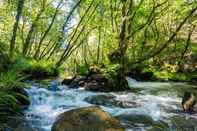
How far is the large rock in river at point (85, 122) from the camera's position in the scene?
9068 mm

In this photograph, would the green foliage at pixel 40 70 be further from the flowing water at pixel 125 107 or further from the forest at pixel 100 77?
the flowing water at pixel 125 107

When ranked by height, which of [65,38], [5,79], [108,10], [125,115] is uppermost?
[108,10]

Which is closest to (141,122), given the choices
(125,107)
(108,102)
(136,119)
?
(136,119)

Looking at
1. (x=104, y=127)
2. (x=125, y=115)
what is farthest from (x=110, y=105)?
(x=104, y=127)

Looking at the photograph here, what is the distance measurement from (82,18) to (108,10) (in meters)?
2.41

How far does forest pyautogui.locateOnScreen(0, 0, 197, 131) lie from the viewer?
10223mm

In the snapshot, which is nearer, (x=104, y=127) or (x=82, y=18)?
(x=104, y=127)

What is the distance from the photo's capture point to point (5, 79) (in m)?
9.10

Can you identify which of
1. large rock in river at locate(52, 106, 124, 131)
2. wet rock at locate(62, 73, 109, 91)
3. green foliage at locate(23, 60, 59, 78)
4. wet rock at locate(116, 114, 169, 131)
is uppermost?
green foliage at locate(23, 60, 59, 78)

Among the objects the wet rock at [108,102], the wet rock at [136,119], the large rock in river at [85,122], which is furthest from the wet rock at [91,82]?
the large rock in river at [85,122]

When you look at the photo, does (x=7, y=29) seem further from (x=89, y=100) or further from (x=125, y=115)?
(x=125, y=115)

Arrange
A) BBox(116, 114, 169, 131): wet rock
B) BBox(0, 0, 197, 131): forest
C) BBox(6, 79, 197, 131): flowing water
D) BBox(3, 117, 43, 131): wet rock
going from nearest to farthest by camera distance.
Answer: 1. BBox(3, 117, 43, 131): wet rock
2. BBox(0, 0, 197, 131): forest
3. BBox(116, 114, 169, 131): wet rock
4. BBox(6, 79, 197, 131): flowing water

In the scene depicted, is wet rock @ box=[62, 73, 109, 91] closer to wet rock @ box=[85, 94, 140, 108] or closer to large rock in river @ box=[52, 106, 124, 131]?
wet rock @ box=[85, 94, 140, 108]

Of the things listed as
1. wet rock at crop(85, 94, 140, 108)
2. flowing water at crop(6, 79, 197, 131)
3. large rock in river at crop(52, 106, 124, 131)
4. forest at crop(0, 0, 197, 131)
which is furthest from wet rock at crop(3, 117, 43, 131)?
wet rock at crop(85, 94, 140, 108)
